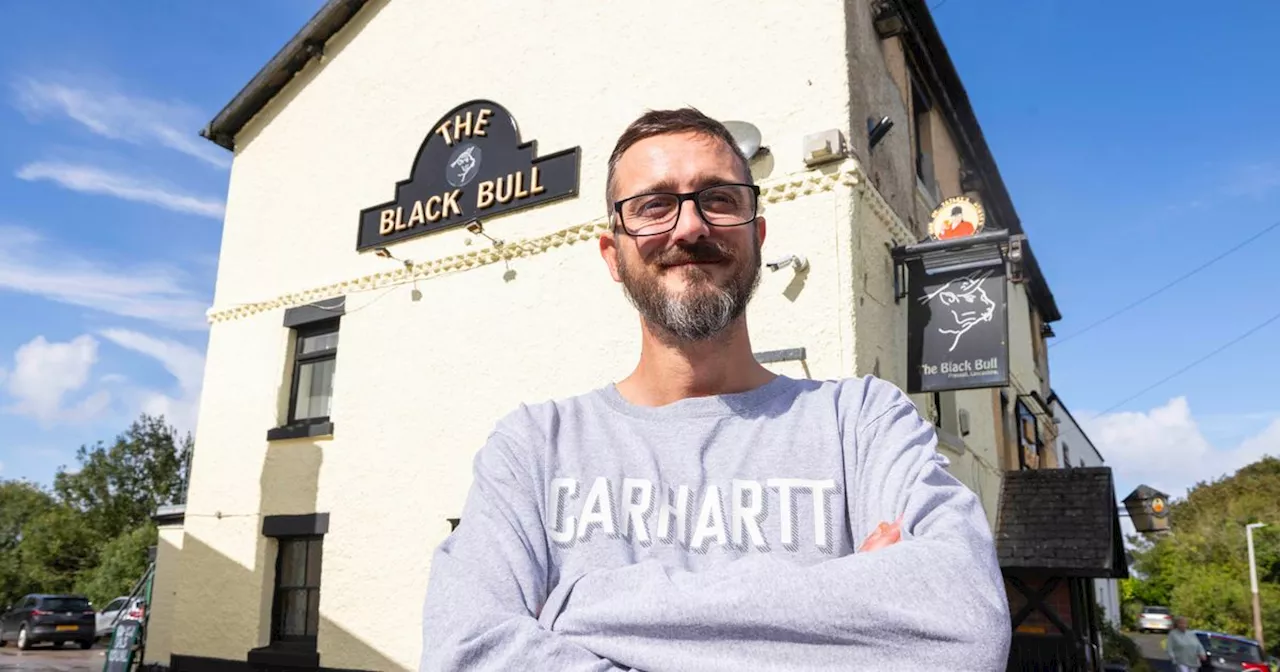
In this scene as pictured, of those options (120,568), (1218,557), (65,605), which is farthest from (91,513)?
(1218,557)

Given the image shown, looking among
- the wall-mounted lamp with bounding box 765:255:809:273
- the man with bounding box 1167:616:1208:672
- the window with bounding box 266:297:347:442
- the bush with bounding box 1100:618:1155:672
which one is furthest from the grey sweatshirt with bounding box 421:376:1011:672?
the man with bounding box 1167:616:1208:672

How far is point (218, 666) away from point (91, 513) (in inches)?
1247

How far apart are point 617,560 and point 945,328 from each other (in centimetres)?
647

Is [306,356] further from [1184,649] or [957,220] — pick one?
[1184,649]

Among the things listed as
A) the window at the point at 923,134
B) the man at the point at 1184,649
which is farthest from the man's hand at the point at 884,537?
the man at the point at 1184,649

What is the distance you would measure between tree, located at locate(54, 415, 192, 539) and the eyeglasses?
129 ft

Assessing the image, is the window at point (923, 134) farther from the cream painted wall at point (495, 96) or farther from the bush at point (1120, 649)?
the bush at point (1120, 649)

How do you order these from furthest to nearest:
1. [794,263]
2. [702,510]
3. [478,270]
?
[478,270], [794,263], [702,510]

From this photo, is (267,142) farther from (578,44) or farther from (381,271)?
(578,44)

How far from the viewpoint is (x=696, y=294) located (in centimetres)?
192

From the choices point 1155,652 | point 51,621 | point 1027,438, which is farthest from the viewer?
point 1155,652

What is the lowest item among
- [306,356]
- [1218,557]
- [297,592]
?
[1218,557]

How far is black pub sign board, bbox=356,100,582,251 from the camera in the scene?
350 inches

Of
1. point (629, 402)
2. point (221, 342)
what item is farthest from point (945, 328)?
point (221, 342)
